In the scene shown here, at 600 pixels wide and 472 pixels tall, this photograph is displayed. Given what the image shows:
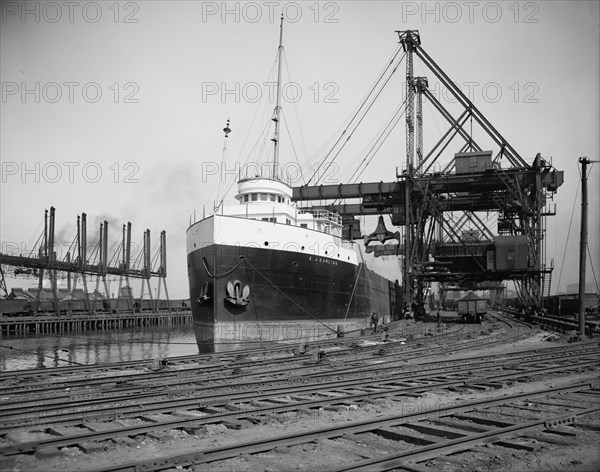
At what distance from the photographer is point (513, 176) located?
132 feet

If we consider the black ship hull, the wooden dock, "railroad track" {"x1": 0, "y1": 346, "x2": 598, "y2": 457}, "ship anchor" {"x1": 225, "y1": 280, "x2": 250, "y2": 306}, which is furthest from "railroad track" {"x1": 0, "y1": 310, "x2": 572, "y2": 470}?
the wooden dock

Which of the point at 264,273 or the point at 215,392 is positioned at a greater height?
the point at 264,273

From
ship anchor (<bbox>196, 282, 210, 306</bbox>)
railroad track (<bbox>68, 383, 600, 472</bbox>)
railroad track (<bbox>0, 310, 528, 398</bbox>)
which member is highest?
ship anchor (<bbox>196, 282, 210, 306</bbox>)

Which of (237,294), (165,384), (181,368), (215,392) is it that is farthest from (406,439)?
(237,294)

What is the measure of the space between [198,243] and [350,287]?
12026 millimetres

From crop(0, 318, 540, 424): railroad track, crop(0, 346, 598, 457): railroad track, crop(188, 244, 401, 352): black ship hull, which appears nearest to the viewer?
crop(0, 346, 598, 457): railroad track

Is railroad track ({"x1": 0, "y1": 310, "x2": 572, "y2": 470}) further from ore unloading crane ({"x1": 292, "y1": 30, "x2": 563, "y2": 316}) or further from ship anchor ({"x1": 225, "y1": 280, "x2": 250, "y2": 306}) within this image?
ore unloading crane ({"x1": 292, "y1": 30, "x2": 563, "y2": 316})

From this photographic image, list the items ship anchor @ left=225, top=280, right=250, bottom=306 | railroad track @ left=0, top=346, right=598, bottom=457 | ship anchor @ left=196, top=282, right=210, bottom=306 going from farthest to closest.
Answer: ship anchor @ left=196, top=282, right=210, bottom=306 → ship anchor @ left=225, top=280, right=250, bottom=306 → railroad track @ left=0, top=346, right=598, bottom=457

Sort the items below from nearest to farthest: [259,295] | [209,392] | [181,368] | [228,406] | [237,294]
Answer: [228,406], [209,392], [181,368], [237,294], [259,295]

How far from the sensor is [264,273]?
27.8 metres

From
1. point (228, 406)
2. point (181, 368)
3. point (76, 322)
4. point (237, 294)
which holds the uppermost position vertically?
point (237, 294)

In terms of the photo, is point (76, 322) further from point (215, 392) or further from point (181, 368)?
point (215, 392)

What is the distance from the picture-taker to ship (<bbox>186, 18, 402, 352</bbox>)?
87.4 ft

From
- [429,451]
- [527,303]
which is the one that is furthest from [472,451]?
[527,303]
